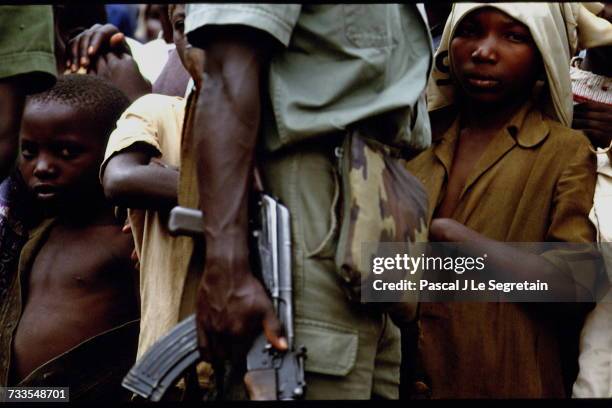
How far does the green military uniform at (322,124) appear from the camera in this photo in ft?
8.72

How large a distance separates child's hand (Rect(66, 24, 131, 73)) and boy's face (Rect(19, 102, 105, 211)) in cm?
60

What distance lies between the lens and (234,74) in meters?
2.64

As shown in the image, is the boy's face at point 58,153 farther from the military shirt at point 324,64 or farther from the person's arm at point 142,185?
the military shirt at point 324,64

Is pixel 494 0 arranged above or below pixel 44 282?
above

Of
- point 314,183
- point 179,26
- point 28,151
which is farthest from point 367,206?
point 28,151

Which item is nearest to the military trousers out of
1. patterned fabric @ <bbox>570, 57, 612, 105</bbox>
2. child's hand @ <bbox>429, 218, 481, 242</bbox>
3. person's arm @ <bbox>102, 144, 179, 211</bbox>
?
person's arm @ <bbox>102, 144, 179, 211</bbox>

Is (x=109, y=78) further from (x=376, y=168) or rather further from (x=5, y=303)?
(x=376, y=168)

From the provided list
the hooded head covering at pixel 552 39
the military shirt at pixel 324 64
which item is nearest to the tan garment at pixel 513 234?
the hooded head covering at pixel 552 39

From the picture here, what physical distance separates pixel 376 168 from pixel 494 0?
1.19 meters

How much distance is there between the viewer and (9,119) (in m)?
3.06

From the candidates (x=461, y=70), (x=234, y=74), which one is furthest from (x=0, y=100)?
(x=461, y=70)

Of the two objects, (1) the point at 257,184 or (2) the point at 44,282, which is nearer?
(1) the point at 257,184

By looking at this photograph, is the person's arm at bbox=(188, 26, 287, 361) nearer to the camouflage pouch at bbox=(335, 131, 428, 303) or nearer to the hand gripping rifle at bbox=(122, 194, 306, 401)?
the hand gripping rifle at bbox=(122, 194, 306, 401)

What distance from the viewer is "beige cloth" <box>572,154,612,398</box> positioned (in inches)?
146
